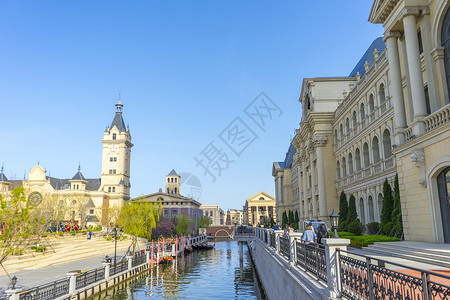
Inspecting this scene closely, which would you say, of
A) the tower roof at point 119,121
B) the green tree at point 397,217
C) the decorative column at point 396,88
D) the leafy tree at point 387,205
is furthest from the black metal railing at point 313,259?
the tower roof at point 119,121

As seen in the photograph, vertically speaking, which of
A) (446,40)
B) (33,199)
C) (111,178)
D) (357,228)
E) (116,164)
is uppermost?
(116,164)

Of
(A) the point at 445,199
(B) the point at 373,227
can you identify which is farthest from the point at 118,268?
(A) the point at 445,199

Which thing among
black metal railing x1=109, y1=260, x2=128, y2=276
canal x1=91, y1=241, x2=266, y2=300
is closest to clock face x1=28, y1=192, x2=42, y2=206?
black metal railing x1=109, y1=260, x2=128, y2=276

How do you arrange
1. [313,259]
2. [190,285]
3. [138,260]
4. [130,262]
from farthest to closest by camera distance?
[138,260] < [130,262] < [190,285] < [313,259]

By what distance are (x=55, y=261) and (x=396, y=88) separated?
31452 mm

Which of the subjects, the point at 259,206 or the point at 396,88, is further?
the point at 259,206

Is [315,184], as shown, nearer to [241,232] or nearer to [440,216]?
[241,232]

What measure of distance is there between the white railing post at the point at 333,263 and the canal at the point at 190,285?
16.8 metres

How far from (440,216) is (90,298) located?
19.8m

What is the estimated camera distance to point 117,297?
22.2 meters

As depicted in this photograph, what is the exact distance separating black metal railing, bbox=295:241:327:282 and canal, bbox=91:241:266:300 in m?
12.8

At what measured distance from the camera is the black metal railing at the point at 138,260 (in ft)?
106

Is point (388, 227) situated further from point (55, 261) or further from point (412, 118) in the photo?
point (55, 261)

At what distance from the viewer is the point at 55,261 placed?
3116cm
